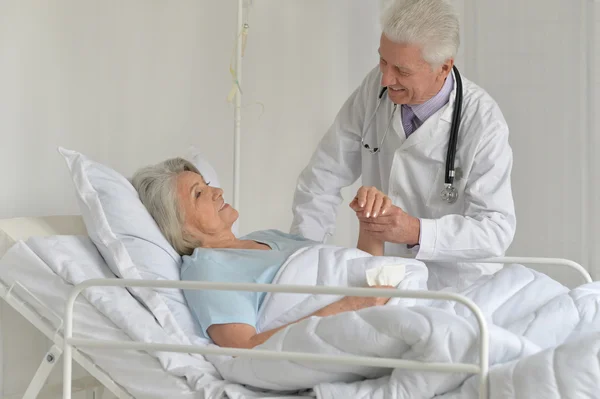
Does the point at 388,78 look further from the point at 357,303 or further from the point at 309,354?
the point at 309,354

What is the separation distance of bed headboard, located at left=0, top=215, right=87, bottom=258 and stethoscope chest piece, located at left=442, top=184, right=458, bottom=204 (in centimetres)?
96

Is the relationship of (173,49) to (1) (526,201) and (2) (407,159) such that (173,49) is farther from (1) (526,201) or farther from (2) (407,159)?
(1) (526,201)

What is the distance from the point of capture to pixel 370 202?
6.31 feet

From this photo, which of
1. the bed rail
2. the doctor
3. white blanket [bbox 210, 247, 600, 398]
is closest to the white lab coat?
the doctor

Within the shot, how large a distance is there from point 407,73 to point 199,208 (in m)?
0.64

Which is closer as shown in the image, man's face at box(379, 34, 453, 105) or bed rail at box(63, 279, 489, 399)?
bed rail at box(63, 279, 489, 399)

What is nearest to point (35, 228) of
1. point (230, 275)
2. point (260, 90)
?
point (230, 275)

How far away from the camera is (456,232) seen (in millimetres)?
2135

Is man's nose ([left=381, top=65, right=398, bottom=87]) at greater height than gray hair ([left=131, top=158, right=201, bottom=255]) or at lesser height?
greater

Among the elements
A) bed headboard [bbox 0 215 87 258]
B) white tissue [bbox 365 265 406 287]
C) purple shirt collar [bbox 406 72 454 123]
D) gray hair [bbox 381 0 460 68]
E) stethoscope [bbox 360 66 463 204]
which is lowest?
white tissue [bbox 365 265 406 287]

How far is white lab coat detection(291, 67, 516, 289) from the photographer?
215cm

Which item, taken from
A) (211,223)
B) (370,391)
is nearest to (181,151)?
(211,223)

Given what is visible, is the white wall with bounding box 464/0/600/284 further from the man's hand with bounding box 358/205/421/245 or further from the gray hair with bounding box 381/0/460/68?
the man's hand with bounding box 358/205/421/245

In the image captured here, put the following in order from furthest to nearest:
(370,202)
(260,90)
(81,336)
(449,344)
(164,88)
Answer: (260,90) < (164,88) < (370,202) < (81,336) < (449,344)
